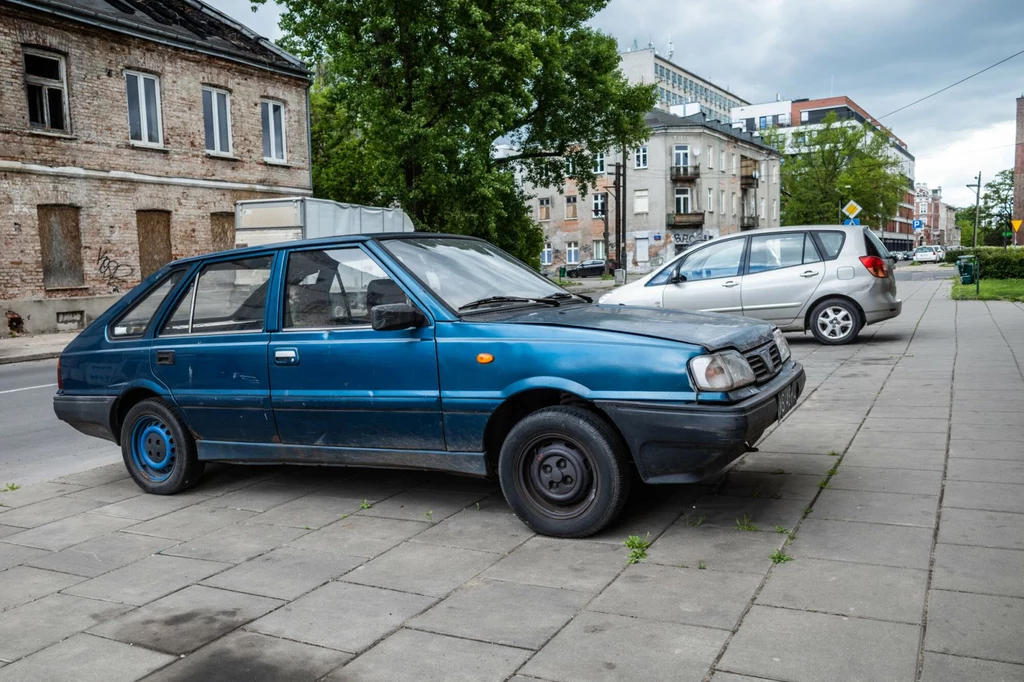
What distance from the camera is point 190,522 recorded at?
5.32 m

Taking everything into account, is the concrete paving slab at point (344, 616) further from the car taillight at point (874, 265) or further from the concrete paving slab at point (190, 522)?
the car taillight at point (874, 265)

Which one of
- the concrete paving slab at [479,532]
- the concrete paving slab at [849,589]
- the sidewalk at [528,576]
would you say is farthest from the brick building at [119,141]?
the concrete paving slab at [849,589]

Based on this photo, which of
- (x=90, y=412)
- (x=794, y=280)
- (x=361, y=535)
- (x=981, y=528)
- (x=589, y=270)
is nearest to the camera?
(x=981, y=528)

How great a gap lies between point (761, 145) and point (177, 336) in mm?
78681

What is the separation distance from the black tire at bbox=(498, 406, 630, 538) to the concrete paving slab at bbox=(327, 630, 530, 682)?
1255 mm

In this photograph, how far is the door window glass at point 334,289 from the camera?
5199mm

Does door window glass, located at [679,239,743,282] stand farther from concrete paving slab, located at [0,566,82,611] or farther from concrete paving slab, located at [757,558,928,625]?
concrete paving slab, located at [0,566,82,611]

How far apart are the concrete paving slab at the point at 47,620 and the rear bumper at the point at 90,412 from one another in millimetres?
2221

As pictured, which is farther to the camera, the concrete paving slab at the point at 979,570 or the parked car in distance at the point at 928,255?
the parked car in distance at the point at 928,255

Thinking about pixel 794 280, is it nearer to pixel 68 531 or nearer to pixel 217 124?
pixel 68 531

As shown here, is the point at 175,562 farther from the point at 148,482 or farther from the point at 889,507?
the point at 889,507

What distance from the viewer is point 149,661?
3.37 meters

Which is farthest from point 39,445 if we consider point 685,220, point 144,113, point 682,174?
point 682,174

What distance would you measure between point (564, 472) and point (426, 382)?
923 millimetres
